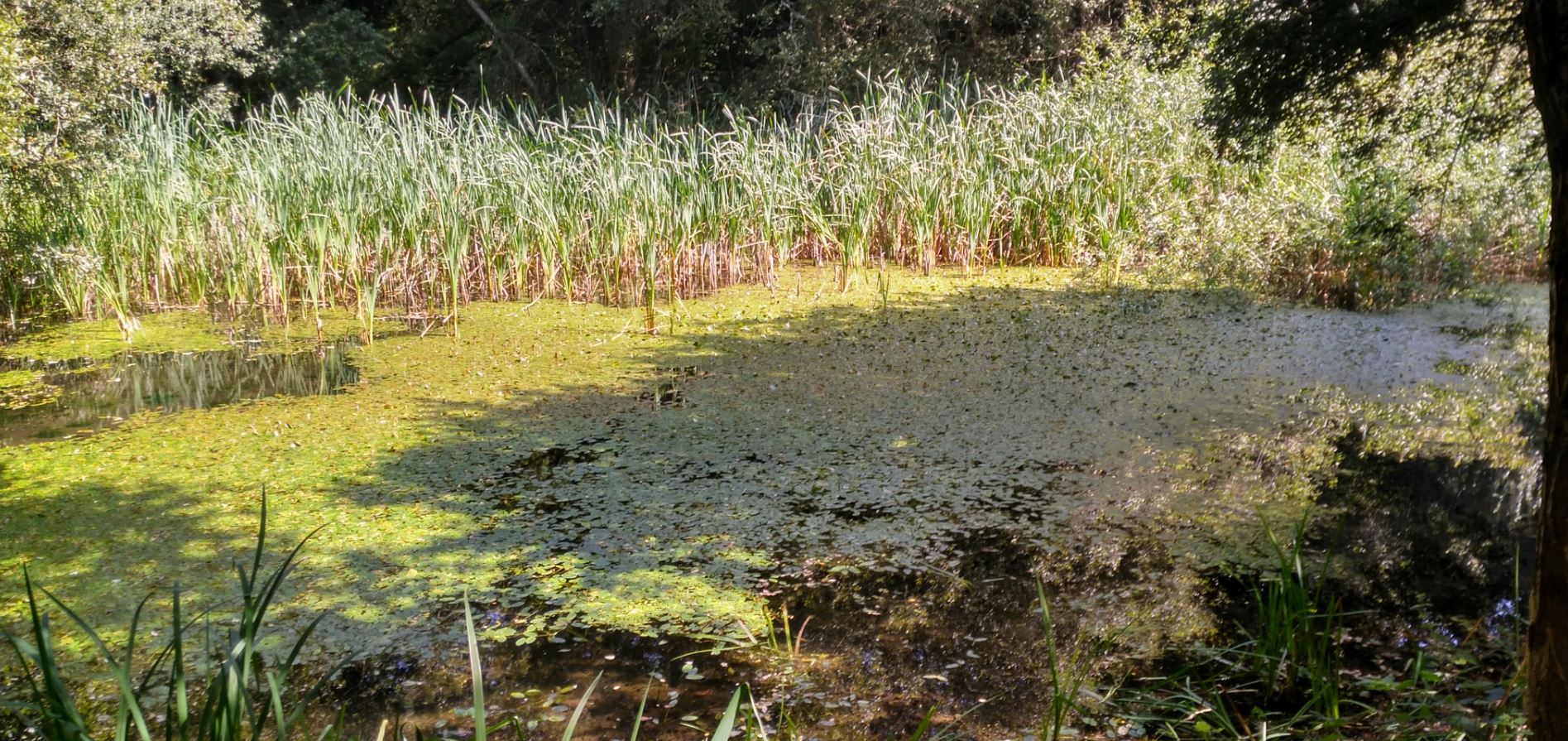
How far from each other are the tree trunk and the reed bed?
435cm

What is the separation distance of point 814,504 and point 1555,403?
1.96 m

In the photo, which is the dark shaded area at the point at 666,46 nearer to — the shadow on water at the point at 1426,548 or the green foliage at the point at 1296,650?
the shadow on water at the point at 1426,548

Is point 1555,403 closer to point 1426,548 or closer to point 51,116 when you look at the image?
point 1426,548

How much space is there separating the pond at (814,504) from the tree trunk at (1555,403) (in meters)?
0.89

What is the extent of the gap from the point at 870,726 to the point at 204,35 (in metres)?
10.1

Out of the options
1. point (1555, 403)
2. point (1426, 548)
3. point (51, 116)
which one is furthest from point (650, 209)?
point (1555, 403)

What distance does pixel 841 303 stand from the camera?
18.6 ft

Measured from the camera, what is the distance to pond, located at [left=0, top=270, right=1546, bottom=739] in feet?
7.43

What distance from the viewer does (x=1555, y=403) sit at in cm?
129

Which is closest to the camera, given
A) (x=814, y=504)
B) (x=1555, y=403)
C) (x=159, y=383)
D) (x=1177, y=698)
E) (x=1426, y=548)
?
(x=1555, y=403)

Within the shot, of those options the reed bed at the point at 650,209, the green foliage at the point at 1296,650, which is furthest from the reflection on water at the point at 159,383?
the green foliage at the point at 1296,650

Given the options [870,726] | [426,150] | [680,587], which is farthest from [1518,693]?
[426,150]

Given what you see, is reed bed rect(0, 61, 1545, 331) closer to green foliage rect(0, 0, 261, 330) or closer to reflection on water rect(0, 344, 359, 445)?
green foliage rect(0, 0, 261, 330)

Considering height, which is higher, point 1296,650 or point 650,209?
point 650,209
